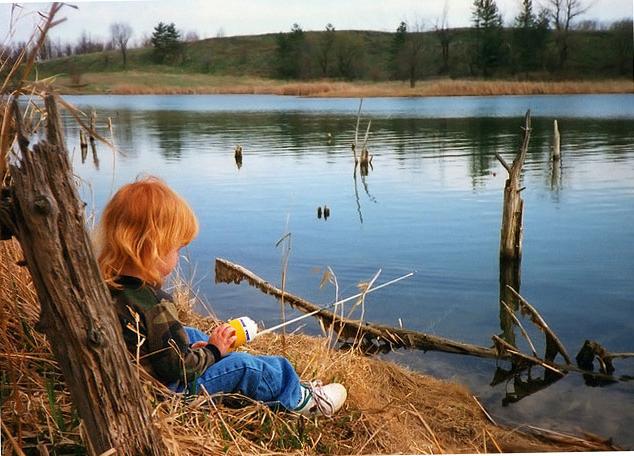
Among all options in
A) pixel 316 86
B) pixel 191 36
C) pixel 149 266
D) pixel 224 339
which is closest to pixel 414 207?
pixel 316 86

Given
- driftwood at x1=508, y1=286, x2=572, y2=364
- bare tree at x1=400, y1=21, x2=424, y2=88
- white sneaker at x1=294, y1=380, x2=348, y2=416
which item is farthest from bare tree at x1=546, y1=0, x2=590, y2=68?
white sneaker at x1=294, y1=380, x2=348, y2=416

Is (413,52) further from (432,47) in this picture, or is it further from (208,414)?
(208,414)

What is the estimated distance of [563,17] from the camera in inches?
109

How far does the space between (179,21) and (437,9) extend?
923 millimetres

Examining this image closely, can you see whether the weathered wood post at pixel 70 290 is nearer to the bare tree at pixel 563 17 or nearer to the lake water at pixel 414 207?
the lake water at pixel 414 207

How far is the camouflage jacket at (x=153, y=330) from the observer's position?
6.95ft

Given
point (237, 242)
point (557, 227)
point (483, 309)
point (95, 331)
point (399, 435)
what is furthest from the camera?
point (483, 309)

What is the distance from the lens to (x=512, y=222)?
441cm

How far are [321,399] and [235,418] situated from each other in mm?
319

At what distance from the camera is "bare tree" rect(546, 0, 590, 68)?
274 centimetres

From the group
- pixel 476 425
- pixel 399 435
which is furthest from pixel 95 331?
pixel 476 425

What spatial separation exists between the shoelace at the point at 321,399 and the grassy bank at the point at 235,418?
0.12 feet

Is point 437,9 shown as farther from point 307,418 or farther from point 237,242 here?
point 307,418

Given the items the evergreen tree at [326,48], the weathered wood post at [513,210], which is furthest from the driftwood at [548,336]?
the evergreen tree at [326,48]
